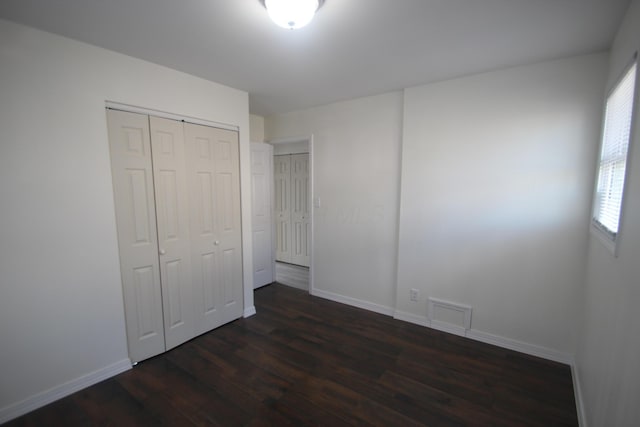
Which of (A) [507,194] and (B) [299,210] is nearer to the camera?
(A) [507,194]

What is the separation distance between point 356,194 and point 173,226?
2054 mm

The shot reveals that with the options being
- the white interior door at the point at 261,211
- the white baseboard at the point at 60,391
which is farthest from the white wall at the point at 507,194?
the white baseboard at the point at 60,391

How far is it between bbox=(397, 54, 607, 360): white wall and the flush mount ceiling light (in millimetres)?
1727

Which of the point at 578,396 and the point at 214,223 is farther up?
the point at 214,223

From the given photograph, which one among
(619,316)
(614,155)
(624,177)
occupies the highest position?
(614,155)

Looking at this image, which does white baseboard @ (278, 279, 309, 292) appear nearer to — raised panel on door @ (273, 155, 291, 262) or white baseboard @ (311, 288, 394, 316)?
white baseboard @ (311, 288, 394, 316)

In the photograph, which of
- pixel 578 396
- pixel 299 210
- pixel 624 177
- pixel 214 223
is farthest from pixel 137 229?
pixel 578 396

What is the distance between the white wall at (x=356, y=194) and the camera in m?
3.12

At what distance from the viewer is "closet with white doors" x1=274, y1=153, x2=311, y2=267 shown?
4.92m

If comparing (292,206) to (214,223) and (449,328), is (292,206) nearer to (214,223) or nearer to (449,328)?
(214,223)

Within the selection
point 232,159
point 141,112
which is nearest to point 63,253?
point 141,112

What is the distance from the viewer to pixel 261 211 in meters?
4.08

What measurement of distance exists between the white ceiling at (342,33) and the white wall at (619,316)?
14.8 inches

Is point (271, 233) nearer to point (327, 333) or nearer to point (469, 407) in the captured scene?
point (327, 333)
